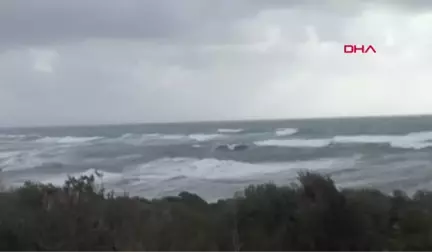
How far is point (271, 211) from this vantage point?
9.96m

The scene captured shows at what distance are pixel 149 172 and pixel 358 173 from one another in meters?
9.40

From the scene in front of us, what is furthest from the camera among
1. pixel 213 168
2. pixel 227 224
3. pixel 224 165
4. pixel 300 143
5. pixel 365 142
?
pixel 300 143

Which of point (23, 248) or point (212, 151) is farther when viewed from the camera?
point (212, 151)

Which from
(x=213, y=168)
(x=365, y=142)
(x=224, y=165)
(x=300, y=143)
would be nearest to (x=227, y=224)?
(x=213, y=168)

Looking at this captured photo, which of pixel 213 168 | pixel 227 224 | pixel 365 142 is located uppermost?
pixel 365 142

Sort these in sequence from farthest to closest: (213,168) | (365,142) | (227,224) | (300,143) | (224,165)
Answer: (300,143) < (365,142) < (224,165) < (213,168) < (227,224)

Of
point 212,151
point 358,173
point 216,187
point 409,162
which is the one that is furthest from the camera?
point 212,151

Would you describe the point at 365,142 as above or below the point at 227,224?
above

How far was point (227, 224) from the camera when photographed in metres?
9.76

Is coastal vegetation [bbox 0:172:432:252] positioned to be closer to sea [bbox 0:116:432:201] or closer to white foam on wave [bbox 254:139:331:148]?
sea [bbox 0:116:432:201]

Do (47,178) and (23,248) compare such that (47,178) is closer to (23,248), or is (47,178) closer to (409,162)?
(409,162)

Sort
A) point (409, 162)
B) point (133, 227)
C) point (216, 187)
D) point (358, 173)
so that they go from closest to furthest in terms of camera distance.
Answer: point (133, 227), point (216, 187), point (358, 173), point (409, 162)

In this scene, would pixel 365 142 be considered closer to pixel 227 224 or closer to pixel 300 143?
pixel 300 143

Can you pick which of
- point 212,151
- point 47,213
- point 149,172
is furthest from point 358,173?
point 47,213
